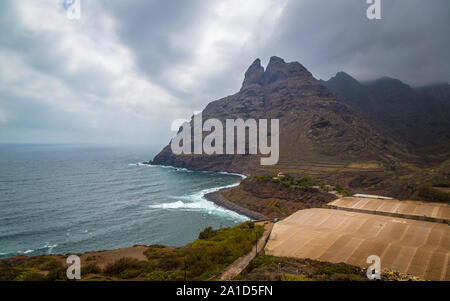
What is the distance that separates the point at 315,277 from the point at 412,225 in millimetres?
22151

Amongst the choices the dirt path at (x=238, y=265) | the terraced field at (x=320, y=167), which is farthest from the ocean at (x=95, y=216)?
the terraced field at (x=320, y=167)

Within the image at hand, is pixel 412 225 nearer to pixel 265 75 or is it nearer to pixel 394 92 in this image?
pixel 265 75

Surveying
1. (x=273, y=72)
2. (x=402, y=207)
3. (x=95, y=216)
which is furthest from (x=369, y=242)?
(x=273, y=72)

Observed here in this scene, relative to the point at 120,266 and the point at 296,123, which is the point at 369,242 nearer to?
the point at 120,266

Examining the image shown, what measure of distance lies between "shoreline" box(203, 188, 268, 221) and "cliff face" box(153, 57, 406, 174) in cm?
3374

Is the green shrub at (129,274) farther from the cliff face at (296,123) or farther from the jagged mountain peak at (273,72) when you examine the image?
the jagged mountain peak at (273,72)

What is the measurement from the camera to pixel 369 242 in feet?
70.4

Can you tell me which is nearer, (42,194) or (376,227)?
(376,227)

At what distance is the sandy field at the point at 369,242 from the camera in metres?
17.5

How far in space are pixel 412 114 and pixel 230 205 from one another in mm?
190761

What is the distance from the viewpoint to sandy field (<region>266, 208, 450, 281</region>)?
1748cm

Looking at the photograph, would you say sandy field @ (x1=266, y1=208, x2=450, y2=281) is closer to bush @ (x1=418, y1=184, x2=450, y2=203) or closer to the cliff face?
bush @ (x1=418, y1=184, x2=450, y2=203)
